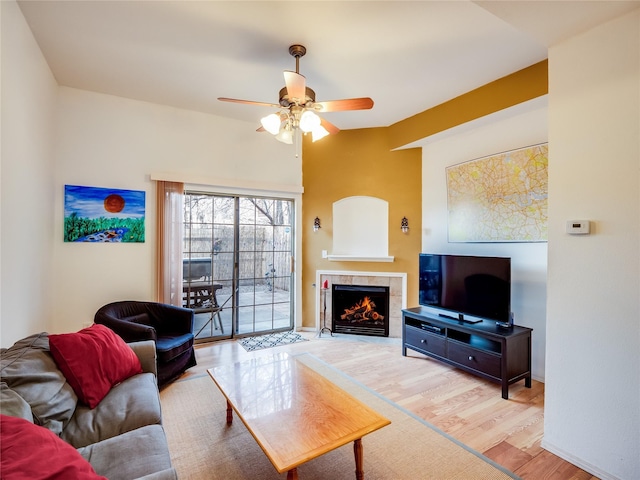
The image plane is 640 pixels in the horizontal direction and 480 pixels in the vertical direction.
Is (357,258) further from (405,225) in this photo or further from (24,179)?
(24,179)

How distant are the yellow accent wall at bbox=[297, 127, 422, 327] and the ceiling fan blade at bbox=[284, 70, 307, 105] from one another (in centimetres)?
230

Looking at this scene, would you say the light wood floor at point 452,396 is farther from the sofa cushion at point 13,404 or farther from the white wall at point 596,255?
the sofa cushion at point 13,404

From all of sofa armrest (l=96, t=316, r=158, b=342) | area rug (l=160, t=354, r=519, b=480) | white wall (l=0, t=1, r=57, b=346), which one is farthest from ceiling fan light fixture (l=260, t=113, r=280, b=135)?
area rug (l=160, t=354, r=519, b=480)

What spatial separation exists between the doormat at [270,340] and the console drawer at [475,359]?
200cm

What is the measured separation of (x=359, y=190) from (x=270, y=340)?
8.34 feet

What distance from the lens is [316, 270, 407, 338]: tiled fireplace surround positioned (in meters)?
4.48

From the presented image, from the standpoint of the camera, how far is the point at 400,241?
4500 mm

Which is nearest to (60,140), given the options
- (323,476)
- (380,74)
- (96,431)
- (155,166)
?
(155,166)

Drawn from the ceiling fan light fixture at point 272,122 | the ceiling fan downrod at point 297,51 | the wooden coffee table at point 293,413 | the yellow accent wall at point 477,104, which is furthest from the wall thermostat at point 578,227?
the ceiling fan downrod at point 297,51

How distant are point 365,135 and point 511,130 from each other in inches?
76.0

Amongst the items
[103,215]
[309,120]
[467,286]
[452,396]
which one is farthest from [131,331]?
[467,286]

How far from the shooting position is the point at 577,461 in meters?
1.98

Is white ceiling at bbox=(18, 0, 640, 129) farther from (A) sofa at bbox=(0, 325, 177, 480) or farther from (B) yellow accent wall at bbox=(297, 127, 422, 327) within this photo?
(A) sofa at bbox=(0, 325, 177, 480)

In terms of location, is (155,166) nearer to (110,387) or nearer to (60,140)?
(60,140)
